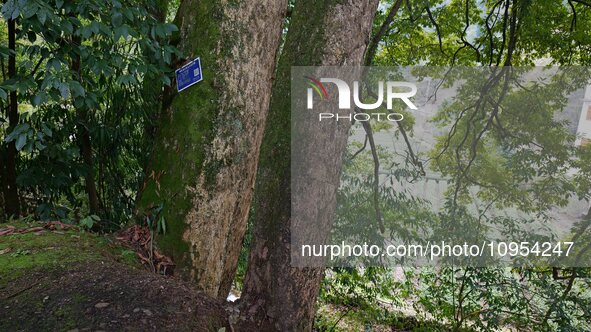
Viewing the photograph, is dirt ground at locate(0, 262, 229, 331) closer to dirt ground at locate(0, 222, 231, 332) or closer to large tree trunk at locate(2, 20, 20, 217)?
dirt ground at locate(0, 222, 231, 332)

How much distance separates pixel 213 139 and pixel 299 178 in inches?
19.0

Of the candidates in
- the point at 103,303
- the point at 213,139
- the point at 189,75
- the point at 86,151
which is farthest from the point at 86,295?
the point at 86,151

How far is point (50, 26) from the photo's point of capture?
1772mm

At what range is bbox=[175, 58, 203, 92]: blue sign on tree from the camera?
1.94m

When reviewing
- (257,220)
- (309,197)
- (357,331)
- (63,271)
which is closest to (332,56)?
(309,197)

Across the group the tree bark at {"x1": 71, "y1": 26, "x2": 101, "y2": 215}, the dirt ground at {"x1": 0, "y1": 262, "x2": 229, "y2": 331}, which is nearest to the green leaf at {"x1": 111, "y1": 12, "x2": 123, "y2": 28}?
the dirt ground at {"x1": 0, "y1": 262, "x2": 229, "y2": 331}

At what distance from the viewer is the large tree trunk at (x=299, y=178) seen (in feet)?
6.97

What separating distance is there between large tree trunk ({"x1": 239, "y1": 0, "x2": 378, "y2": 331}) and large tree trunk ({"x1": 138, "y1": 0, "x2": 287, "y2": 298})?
0.72 feet

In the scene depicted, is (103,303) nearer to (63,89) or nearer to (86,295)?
(86,295)

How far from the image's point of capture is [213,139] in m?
1.88

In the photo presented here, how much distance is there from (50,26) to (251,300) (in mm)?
1498

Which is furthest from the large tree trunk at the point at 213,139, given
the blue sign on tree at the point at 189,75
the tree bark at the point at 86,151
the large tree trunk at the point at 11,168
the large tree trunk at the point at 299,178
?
the large tree trunk at the point at 11,168

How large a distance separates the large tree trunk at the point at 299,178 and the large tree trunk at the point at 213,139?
8.7 inches

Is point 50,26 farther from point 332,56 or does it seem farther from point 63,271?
point 332,56
